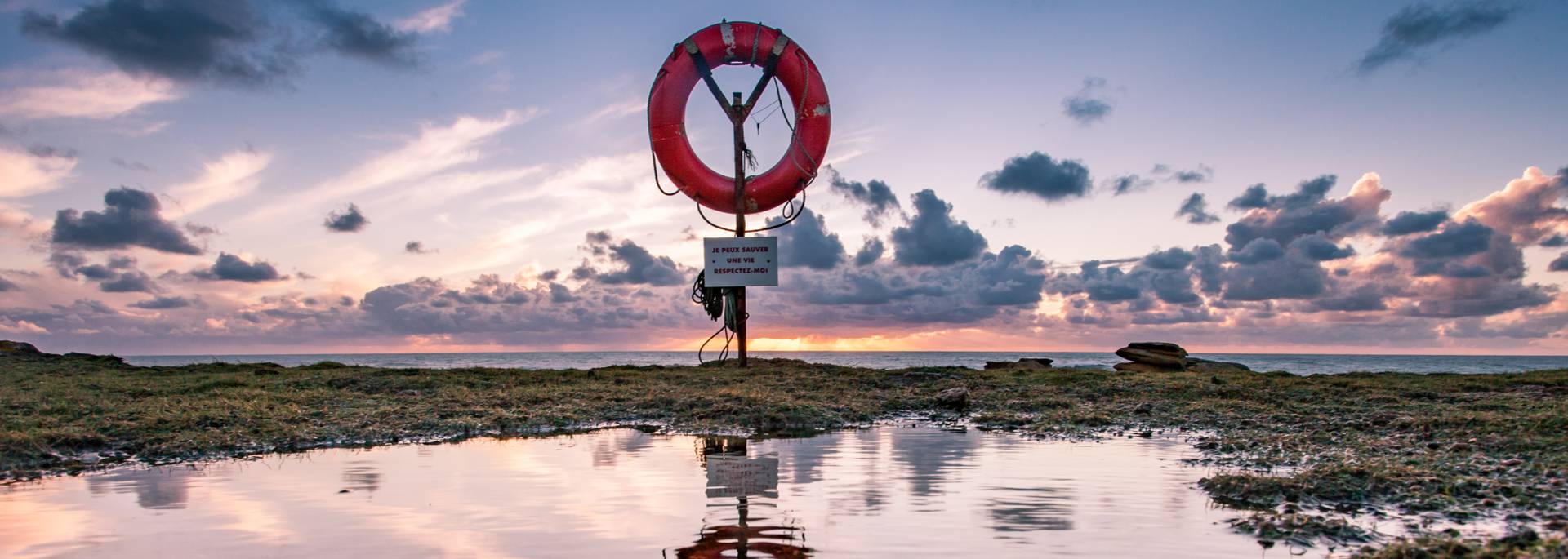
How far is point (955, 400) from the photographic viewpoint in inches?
363

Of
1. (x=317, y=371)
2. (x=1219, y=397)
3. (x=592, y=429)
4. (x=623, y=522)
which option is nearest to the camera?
(x=623, y=522)

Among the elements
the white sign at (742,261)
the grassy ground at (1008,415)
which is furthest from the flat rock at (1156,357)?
Result: the white sign at (742,261)

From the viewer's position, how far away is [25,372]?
12.5 metres

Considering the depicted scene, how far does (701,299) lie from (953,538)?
10962 mm

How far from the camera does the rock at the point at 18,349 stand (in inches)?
615

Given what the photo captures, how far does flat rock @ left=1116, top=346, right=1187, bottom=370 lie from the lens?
14953 millimetres

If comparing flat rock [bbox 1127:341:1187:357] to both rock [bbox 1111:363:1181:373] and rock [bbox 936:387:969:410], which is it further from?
rock [bbox 936:387:969:410]

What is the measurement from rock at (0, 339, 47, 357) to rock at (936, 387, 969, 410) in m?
16.8

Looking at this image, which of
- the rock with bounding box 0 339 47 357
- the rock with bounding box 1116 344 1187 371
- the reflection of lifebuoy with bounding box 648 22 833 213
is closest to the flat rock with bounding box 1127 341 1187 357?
the rock with bounding box 1116 344 1187 371

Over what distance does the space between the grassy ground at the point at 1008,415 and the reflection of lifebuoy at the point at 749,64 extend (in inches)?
119

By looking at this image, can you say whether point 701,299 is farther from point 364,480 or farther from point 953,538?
point 953,538

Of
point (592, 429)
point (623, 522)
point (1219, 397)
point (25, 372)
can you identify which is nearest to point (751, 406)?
point (592, 429)

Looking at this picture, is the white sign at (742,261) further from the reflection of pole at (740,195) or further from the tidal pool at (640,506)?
the tidal pool at (640,506)

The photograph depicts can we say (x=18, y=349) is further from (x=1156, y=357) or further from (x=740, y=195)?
(x=1156, y=357)
